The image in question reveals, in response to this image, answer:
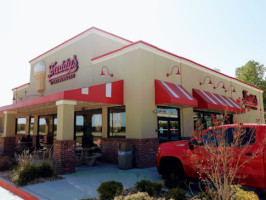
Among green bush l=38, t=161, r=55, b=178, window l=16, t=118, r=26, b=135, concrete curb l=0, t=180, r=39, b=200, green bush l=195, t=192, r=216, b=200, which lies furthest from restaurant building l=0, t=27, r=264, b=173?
window l=16, t=118, r=26, b=135

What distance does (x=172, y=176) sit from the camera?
22.5 ft

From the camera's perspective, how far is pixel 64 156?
359 inches

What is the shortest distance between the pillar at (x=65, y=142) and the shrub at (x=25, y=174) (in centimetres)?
114

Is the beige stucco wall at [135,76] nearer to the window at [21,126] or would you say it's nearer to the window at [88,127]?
the window at [88,127]

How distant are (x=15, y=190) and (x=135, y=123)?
18.7 feet

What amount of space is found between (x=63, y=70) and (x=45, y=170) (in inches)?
368

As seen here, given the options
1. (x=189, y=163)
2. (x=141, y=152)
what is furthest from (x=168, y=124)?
(x=189, y=163)

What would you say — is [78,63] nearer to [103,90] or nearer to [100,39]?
[100,39]

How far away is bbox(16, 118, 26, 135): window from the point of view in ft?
69.5

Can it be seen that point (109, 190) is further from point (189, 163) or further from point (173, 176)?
point (189, 163)

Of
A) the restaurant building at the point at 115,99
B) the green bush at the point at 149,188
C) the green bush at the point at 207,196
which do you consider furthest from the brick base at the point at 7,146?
the green bush at the point at 207,196

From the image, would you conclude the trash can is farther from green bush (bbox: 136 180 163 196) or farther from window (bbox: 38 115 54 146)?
window (bbox: 38 115 54 146)

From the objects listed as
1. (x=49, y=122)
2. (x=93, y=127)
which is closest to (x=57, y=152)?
(x=93, y=127)

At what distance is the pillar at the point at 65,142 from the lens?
9070 millimetres
